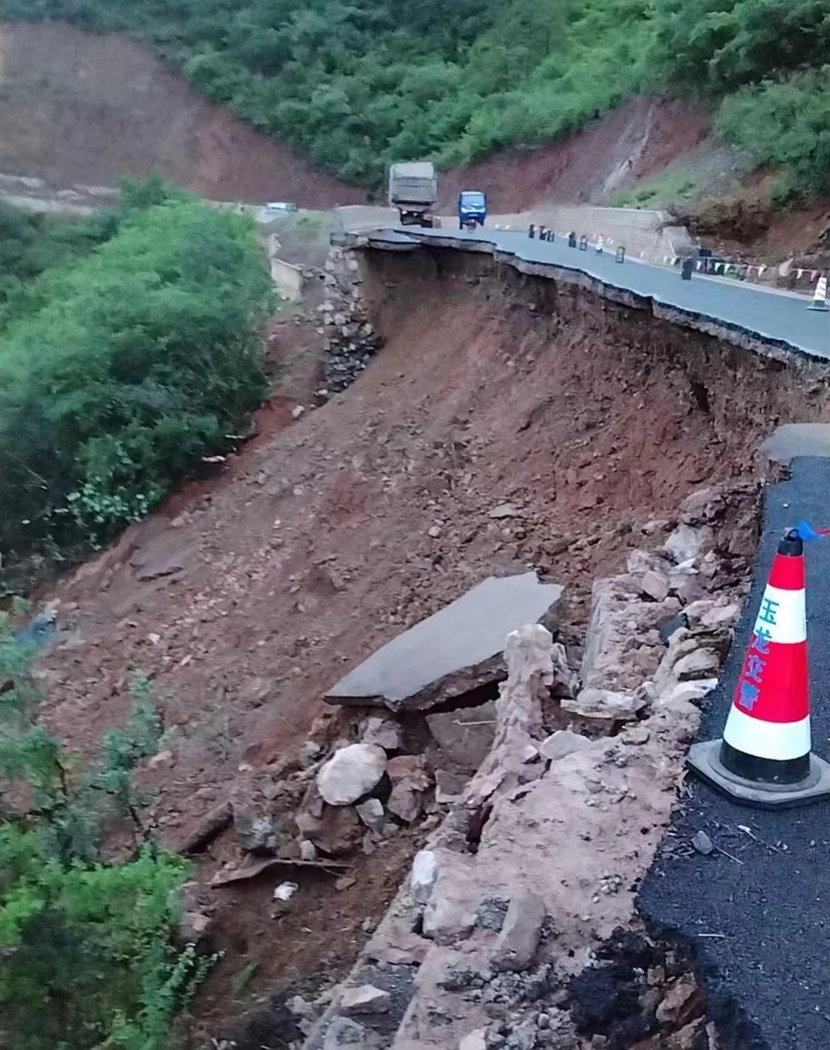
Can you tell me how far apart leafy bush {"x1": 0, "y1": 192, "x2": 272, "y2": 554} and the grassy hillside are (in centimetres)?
1375

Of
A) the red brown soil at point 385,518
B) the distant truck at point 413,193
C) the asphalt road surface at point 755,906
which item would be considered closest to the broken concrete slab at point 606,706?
the asphalt road surface at point 755,906

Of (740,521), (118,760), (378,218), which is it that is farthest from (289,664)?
(378,218)

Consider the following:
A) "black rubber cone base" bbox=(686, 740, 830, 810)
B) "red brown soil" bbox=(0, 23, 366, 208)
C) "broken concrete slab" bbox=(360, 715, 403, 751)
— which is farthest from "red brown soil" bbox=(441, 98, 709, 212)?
"black rubber cone base" bbox=(686, 740, 830, 810)

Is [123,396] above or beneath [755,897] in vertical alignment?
beneath

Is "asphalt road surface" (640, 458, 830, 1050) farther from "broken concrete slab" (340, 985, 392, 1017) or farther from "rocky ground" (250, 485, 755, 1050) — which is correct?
"broken concrete slab" (340, 985, 392, 1017)

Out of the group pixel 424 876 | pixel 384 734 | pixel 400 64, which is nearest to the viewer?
pixel 424 876

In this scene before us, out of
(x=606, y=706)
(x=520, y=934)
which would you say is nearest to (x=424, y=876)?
Answer: (x=520, y=934)

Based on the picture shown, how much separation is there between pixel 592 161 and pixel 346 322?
1690 cm

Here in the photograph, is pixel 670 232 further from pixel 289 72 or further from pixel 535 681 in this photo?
pixel 289 72

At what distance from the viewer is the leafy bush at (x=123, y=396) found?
15211mm

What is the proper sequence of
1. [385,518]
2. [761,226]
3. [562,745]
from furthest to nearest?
[761,226] < [385,518] < [562,745]

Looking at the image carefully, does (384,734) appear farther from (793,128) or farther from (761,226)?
(793,128)

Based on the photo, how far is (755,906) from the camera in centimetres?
233

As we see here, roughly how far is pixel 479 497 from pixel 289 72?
3606cm
